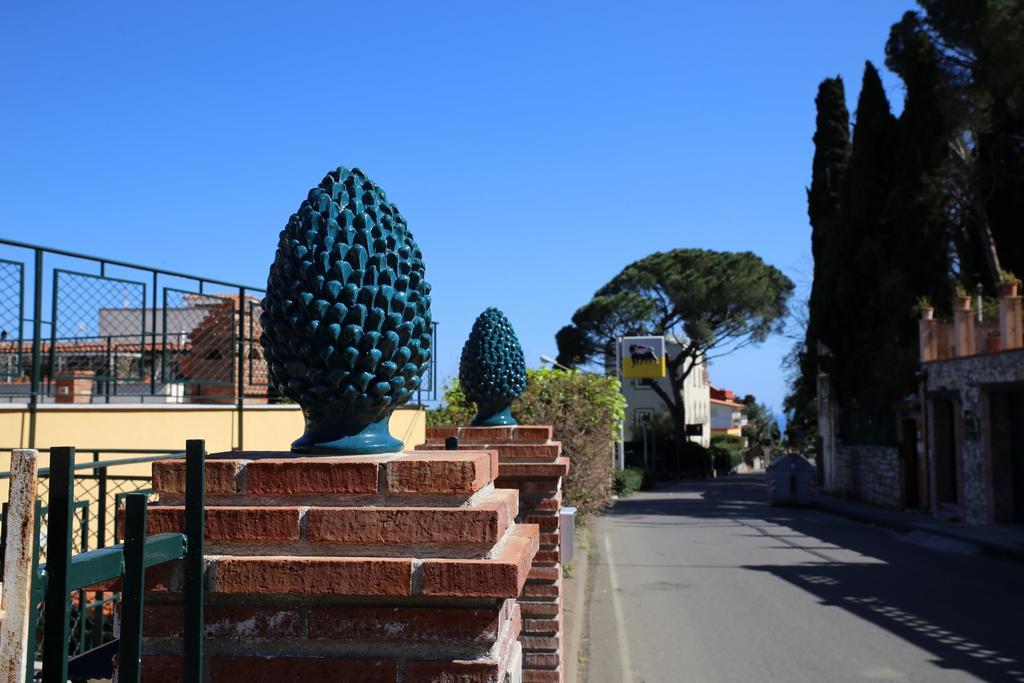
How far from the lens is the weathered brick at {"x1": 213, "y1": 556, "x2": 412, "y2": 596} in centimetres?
171

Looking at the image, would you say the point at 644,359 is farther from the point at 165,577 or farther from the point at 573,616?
the point at 165,577

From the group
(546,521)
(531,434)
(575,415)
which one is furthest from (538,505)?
(575,415)

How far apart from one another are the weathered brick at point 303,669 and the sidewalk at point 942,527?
14849mm

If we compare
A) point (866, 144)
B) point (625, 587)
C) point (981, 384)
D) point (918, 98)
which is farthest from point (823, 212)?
point (625, 587)

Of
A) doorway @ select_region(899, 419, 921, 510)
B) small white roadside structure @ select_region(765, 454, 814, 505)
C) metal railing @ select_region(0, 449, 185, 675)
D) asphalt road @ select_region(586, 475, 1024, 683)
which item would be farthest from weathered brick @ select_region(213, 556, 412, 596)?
small white roadside structure @ select_region(765, 454, 814, 505)

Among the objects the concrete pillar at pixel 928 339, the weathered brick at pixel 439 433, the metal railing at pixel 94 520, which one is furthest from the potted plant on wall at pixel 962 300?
the metal railing at pixel 94 520

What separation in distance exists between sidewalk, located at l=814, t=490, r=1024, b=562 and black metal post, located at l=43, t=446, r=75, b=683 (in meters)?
15.5

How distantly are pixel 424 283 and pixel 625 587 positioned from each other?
10.0 meters

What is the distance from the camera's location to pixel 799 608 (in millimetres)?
10055

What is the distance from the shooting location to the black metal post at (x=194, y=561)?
62.2 inches

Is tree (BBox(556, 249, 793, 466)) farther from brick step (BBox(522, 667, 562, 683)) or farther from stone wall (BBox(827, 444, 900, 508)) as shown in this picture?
brick step (BBox(522, 667, 562, 683))

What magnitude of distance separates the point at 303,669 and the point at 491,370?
3353 millimetres

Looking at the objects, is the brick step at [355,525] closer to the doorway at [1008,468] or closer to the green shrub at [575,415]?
the green shrub at [575,415]

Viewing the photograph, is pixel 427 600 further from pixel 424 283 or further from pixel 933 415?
pixel 933 415
